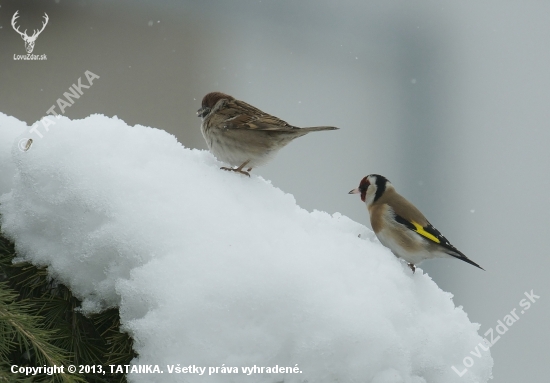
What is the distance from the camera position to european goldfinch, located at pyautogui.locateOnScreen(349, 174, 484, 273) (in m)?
2.44

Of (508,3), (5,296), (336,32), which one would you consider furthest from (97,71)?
(508,3)

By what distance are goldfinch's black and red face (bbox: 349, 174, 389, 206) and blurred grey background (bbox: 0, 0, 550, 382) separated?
547 centimetres

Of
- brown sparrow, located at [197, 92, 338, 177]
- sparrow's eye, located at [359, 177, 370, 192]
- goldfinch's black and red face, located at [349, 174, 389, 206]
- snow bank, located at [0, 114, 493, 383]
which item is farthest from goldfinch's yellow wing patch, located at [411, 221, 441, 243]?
snow bank, located at [0, 114, 493, 383]

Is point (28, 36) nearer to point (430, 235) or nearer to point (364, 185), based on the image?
point (364, 185)

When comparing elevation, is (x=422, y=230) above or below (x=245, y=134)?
below

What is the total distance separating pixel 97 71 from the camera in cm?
871

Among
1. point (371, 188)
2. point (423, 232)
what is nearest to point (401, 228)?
point (423, 232)

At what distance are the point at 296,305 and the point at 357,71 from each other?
11012 millimetres

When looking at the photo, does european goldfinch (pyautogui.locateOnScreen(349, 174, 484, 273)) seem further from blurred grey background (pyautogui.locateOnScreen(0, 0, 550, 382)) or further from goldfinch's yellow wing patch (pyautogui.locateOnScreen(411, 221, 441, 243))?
blurred grey background (pyautogui.locateOnScreen(0, 0, 550, 382))

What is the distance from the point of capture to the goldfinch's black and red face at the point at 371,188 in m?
3.05

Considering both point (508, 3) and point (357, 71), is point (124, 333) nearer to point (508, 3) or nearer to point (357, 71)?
point (357, 71)

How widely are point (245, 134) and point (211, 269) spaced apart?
140 cm

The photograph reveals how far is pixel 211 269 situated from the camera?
1.34 m

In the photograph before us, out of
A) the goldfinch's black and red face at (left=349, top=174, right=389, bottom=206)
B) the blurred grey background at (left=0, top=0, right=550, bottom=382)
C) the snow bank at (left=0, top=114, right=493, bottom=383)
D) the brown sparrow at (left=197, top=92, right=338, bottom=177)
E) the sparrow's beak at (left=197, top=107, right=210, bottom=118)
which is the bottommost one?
the snow bank at (left=0, top=114, right=493, bottom=383)
